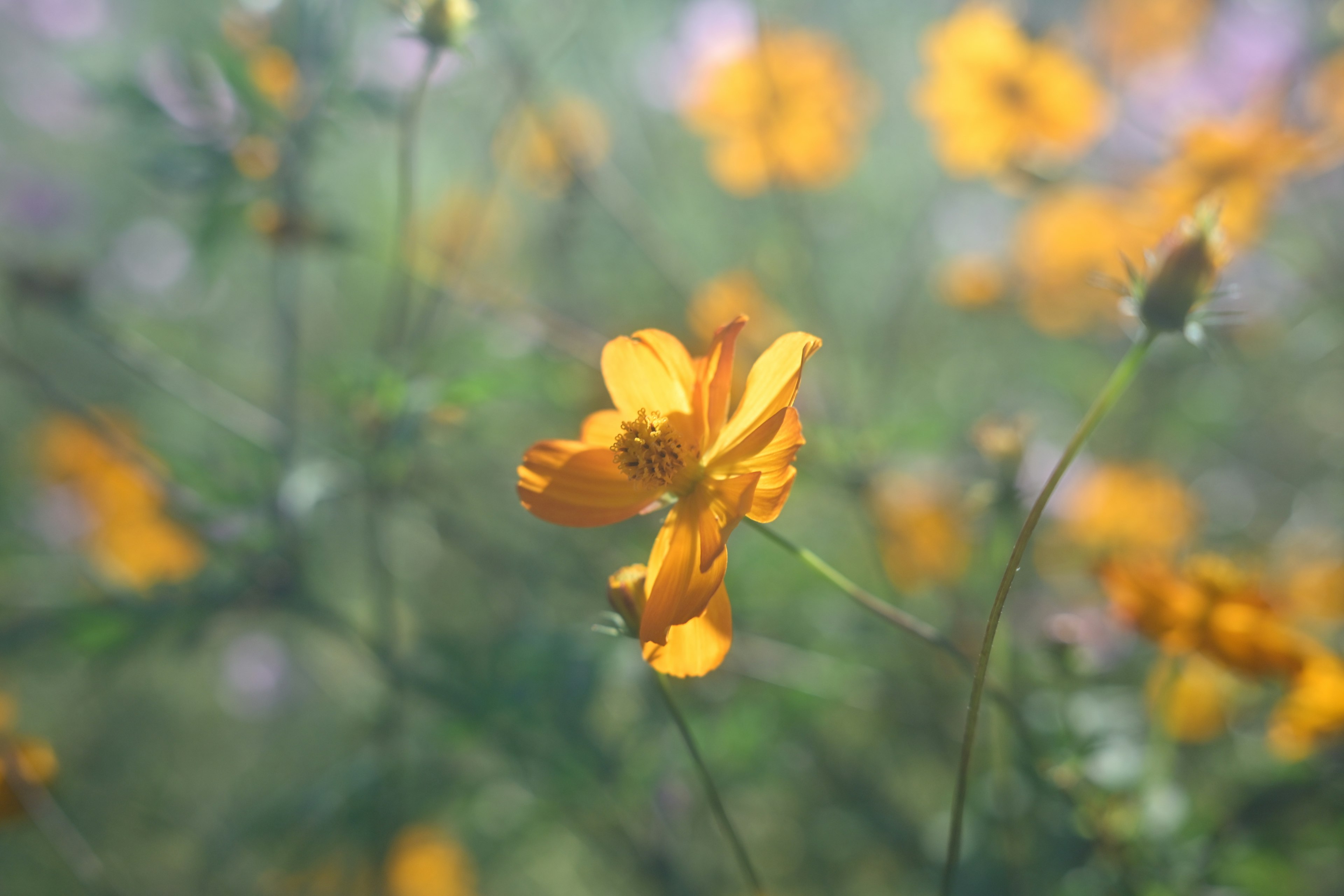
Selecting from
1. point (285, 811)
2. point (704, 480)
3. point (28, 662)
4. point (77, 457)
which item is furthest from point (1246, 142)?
point (77, 457)

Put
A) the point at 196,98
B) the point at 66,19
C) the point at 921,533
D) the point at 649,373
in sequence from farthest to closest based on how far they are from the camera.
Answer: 1. the point at 66,19
2. the point at 921,533
3. the point at 196,98
4. the point at 649,373

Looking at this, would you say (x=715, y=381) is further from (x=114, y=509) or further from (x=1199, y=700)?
(x=114, y=509)

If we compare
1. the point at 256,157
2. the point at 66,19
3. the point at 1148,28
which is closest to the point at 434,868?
the point at 256,157

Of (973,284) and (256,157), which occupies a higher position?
(973,284)

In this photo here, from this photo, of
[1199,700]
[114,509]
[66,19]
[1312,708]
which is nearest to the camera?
[1312,708]

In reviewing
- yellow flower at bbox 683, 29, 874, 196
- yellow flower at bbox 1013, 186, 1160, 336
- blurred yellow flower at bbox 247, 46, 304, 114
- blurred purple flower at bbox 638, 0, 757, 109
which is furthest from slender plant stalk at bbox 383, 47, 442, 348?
yellow flower at bbox 1013, 186, 1160, 336
